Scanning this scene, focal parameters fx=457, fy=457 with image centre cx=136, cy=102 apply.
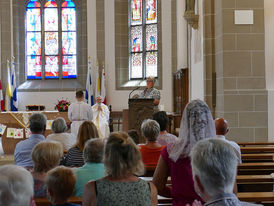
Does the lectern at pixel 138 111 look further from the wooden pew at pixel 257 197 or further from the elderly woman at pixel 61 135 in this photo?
the wooden pew at pixel 257 197

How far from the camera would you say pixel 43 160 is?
3.10 metres

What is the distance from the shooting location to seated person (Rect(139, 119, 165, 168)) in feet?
14.1

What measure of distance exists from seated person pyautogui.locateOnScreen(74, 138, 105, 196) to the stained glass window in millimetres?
11333

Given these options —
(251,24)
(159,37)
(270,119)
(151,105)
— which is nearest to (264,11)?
(251,24)

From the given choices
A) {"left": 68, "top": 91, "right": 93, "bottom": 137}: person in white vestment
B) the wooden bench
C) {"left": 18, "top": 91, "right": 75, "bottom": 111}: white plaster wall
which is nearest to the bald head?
the wooden bench

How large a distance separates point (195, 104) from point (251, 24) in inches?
235

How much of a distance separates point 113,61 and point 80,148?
10.4 m

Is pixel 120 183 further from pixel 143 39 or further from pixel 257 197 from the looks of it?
pixel 143 39

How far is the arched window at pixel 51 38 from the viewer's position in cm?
1545

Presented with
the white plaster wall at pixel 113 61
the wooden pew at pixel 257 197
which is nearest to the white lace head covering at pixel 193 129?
the wooden pew at pixel 257 197

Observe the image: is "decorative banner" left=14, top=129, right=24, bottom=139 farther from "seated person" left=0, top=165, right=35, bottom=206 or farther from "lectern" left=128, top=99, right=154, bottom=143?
"seated person" left=0, top=165, right=35, bottom=206

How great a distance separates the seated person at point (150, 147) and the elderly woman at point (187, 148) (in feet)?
4.34

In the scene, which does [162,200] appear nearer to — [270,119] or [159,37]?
[270,119]

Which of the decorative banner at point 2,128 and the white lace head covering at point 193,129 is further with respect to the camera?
the decorative banner at point 2,128
